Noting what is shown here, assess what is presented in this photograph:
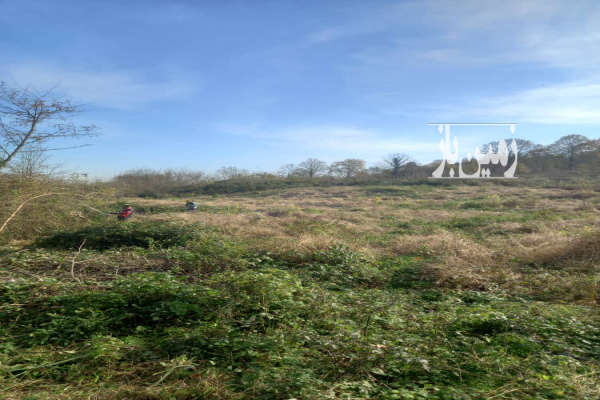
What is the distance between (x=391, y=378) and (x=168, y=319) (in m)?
2.39

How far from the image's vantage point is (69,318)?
3.60m

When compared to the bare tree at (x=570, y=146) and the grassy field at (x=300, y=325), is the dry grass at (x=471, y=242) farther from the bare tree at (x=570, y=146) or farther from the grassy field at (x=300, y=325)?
the bare tree at (x=570, y=146)

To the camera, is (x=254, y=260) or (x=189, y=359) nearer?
(x=189, y=359)

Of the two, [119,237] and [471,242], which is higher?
[119,237]

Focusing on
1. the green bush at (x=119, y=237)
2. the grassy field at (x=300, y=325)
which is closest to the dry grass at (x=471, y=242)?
the grassy field at (x=300, y=325)

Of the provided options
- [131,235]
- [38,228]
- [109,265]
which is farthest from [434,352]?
[38,228]

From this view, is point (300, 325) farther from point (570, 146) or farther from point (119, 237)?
point (570, 146)

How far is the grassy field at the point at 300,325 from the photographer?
2.63m

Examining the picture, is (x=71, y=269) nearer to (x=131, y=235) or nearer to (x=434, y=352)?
(x=131, y=235)

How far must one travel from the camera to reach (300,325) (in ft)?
11.9

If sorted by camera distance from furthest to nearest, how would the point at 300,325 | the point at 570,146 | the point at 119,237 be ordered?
the point at 570,146 < the point at 119,237 < the point at 300,325

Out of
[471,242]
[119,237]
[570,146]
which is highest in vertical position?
[570,146]

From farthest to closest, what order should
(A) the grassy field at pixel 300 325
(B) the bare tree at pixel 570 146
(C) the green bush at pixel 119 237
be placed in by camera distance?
(B) the bare tree at pixel 570 146, (C) the green bush at pixel 119 237, (A) the grassy field at pixel 300 325

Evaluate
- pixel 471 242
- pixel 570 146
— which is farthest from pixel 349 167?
pixel 471 242
